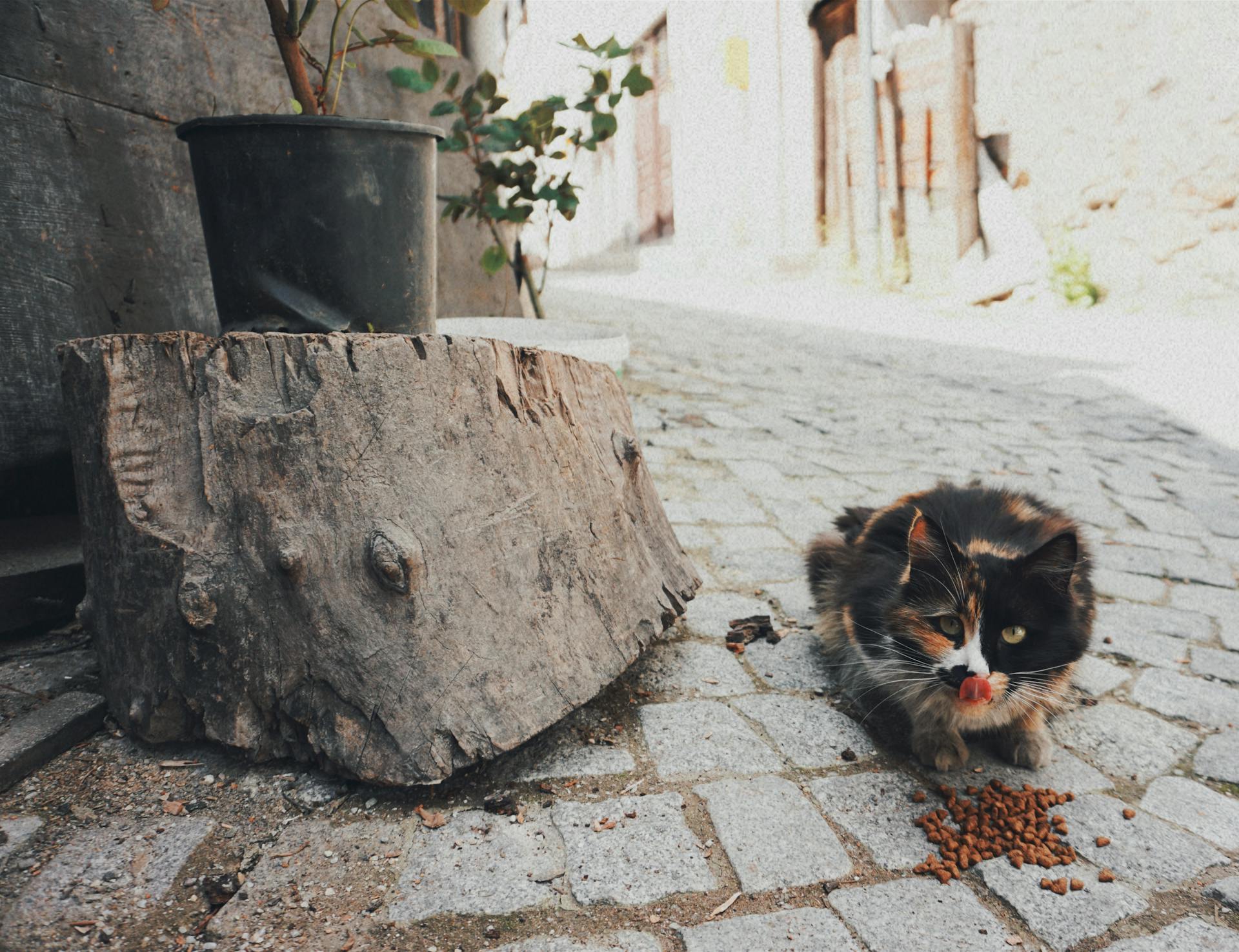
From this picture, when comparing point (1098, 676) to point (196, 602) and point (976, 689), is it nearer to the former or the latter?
point (976, 689)

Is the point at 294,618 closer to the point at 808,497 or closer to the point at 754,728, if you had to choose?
the point at 754,728

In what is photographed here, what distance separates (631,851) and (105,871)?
3.09 feet

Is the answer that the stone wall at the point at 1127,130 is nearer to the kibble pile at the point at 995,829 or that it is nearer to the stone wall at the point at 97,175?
the kibble pile at the point at 995,829

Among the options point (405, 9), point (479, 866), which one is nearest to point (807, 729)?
point (479, 866)

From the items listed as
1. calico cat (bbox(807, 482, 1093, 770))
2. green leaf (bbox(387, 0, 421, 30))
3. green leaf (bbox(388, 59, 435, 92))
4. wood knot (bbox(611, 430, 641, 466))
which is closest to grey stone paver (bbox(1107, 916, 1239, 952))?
calico cat (bbox(807, 482, 1093, 770))

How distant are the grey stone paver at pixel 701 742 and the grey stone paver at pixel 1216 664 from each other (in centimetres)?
142

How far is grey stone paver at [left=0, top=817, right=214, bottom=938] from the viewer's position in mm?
1366

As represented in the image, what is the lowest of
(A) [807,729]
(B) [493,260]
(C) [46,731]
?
(A) [807,729]

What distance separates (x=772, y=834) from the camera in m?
1.67

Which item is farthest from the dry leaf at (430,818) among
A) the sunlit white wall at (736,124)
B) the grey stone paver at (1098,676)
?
the sunlit white wall at (736,124)

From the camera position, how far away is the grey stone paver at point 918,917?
55.6 inches

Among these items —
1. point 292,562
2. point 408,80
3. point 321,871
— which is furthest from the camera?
point 408,80

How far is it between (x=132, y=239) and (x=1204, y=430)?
18.3ft

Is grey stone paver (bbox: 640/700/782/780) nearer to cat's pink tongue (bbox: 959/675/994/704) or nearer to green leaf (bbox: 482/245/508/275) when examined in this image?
cat's pink tongue (bbox: 959/675/994/704)
